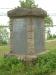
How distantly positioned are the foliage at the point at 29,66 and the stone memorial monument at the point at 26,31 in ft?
1.24

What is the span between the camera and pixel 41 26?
34.3ft

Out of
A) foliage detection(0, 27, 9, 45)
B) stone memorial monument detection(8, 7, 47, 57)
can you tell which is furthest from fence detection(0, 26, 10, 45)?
stone memorial monument detection(8, 7, 47, 57)

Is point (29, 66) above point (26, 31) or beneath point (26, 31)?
beneath

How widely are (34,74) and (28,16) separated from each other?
249 cm

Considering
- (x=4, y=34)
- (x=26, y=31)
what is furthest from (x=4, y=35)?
(x=26, y=31)

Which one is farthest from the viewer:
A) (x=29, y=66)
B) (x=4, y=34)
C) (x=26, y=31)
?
(x=4, y=34)

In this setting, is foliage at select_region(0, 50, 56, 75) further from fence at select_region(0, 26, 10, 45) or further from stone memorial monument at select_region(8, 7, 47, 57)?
fence at select_region(0, 26, 10, 45)

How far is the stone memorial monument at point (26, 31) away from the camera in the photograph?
9891 mm

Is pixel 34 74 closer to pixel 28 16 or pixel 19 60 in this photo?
pixel 19 60

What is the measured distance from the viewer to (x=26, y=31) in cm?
992

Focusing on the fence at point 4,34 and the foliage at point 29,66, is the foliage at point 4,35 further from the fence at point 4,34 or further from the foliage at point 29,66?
the foliage at point 29,66

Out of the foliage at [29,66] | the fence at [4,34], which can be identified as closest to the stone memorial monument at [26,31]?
the foliage at [29,66]

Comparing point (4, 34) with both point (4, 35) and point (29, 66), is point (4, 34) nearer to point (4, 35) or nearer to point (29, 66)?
point (4, 35)

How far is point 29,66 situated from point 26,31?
135 centimetres
